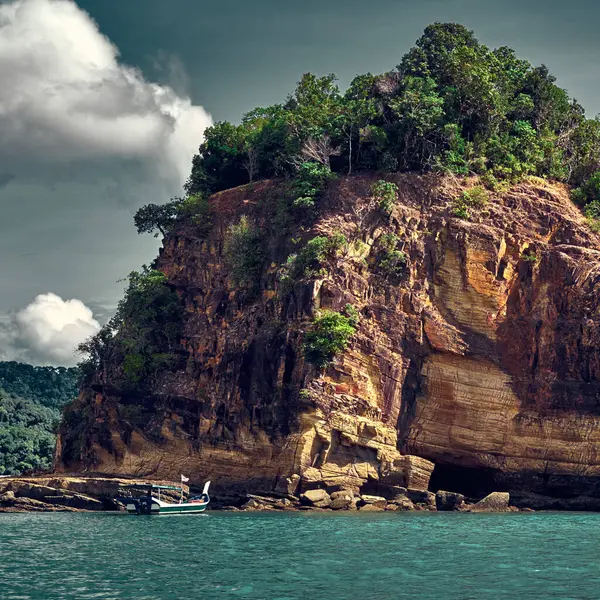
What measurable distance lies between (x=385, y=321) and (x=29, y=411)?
72.1 meters

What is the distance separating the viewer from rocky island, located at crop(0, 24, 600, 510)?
181ft

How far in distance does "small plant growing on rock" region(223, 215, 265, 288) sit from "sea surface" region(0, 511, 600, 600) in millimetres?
17378

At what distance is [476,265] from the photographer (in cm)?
5831

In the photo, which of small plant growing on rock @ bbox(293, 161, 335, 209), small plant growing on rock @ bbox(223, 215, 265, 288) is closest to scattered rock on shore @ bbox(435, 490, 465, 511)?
small plant growing on rock @ bbox(223, 215, 265, 288)

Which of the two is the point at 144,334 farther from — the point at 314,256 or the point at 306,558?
the point at 306,558

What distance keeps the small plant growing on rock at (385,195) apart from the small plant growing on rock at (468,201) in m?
3.58

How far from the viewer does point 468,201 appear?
60250 millimetres

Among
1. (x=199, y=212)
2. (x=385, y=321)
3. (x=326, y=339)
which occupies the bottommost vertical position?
(x=326, y=339)

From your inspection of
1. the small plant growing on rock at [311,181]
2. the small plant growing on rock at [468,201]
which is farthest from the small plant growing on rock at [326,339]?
the small plant growing on rock at [468,201]

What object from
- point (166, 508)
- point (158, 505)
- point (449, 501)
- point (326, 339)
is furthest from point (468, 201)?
point (158, 505)

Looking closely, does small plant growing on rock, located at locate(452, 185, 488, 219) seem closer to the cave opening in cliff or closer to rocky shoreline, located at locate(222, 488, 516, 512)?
the cave opening in cliff

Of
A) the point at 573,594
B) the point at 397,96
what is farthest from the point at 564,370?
the point at 573,594

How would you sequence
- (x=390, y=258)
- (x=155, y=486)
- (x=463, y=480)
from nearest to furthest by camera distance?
(x=155, y=486) → (x=390, y=258) → (x=463, y=480)

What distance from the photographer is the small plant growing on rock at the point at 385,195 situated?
59469 millimetres
